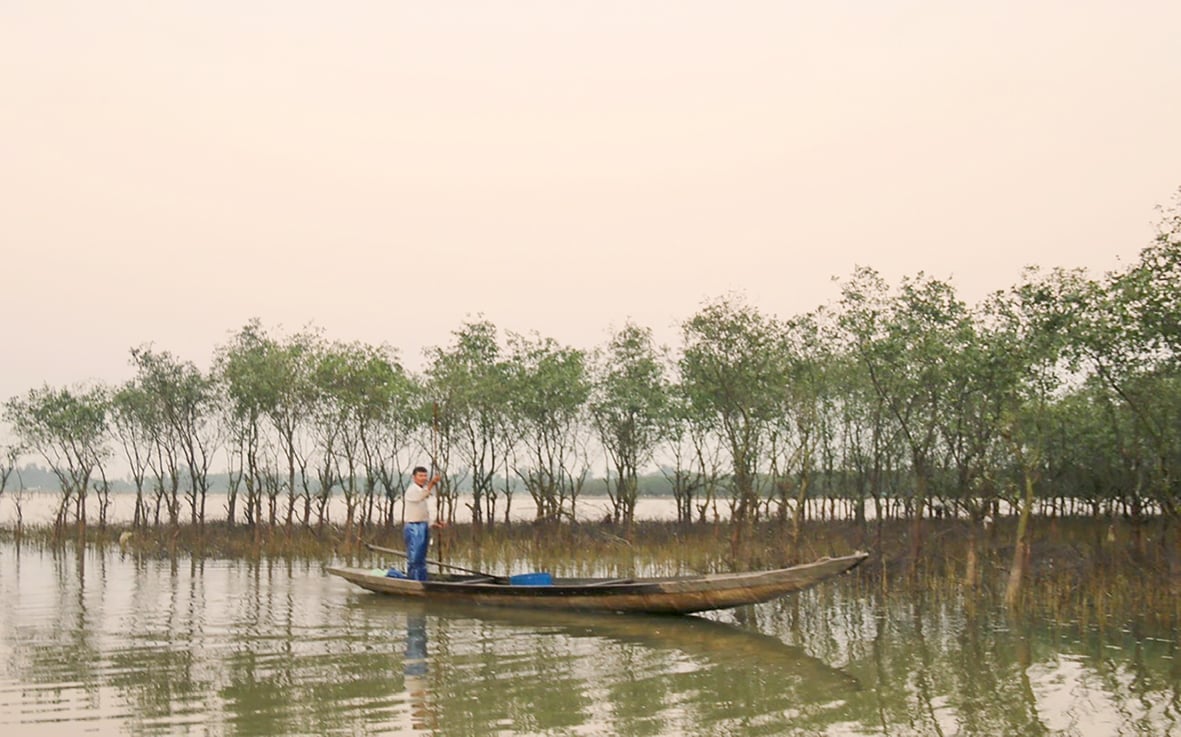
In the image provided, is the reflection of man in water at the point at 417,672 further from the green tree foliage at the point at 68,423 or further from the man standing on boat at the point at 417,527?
the green tree foliage at the point at 68,423

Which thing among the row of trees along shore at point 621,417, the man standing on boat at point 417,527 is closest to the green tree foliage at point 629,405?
the row of trees along shore at point 621,417

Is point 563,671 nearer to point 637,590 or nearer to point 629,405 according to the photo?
point 637,590

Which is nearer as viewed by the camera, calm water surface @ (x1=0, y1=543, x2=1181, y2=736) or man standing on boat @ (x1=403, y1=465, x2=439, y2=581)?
calm water surface @ (x1=0, y1=543, x2=1181, y2=736)

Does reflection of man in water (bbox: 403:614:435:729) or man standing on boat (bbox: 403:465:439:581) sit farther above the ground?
man standing on boat (bbox: 403:465:439:581)

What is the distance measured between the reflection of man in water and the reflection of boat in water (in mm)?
121

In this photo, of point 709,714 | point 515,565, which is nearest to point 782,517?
point 515,565

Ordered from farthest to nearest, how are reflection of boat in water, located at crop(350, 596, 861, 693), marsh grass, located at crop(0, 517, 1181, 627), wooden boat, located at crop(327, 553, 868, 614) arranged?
marsh grass, located at crop(0, 517, 1181, 627) → wooden boat, located at crop(327, 553, 868, 614) → reflection of boat in water, located at crop(350, 596, 861, 693)

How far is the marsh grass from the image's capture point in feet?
56.4

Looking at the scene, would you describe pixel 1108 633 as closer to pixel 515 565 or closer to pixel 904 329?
pixel 904 329

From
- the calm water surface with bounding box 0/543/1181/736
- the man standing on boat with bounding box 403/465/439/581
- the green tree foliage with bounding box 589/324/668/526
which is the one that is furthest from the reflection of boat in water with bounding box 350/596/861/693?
the green tree foliage with bounding box 589/324/668/526

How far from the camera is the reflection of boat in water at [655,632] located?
12324 mm

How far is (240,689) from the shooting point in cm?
1066

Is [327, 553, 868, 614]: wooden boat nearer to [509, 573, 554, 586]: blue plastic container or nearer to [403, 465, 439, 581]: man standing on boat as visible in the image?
[509, 573, 554, 586]: blue plastic container

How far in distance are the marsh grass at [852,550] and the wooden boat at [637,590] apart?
2919 millimetres
